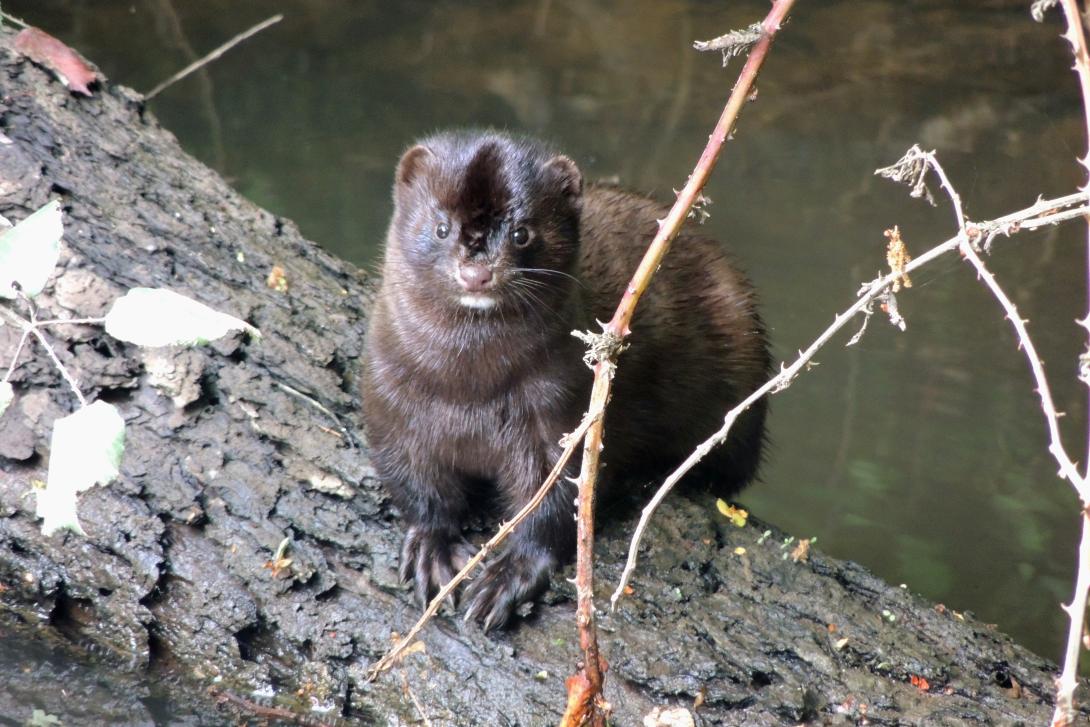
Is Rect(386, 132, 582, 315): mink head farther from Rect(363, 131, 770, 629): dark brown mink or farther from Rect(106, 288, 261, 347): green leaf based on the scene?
Rect(106, 288, 261, 347): green leaf

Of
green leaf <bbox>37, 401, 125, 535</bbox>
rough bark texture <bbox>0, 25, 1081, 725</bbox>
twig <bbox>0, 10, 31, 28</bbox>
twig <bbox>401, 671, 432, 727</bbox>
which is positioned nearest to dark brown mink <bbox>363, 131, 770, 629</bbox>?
rough bark texture <bbox>0, 25, 1081, 725</bbox>

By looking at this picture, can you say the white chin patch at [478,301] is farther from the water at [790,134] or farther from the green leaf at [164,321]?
the water at [790,134]

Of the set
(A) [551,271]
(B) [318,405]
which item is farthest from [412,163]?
(B) [318,405]

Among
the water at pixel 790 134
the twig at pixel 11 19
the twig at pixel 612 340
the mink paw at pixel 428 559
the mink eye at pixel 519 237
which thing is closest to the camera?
the twig at pixel 612 340

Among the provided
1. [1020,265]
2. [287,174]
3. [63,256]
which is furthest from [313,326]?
[1020,265]

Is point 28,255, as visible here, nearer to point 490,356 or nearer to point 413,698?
point 490,356

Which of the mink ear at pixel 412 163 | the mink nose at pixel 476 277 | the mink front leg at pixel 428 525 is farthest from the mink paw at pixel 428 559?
the mink ear at pixel 412 163
